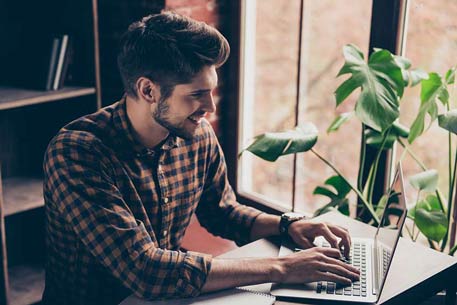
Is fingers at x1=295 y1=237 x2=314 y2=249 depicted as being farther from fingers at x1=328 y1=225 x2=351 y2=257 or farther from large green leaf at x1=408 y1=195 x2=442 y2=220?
large green leaf at x1=408 y1=195 x2=442 y2=220

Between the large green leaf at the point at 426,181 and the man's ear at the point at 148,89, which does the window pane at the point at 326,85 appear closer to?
the large green leaf at the point at 426,181

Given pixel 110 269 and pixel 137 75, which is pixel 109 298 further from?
pixel 137 75

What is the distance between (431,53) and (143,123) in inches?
41.8

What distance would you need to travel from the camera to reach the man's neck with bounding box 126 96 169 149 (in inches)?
73.8

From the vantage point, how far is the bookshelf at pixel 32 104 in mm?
2559

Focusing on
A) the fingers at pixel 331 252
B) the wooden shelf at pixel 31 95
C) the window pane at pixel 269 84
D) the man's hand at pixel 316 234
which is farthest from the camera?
the window pane at pixel 269 84

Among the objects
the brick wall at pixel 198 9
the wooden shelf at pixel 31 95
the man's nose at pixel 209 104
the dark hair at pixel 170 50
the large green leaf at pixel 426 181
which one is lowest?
the large green leaf at pixel 426 181

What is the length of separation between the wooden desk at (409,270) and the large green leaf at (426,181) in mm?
208

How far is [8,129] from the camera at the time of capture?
2.75 m

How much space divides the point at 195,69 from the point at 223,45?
11cm

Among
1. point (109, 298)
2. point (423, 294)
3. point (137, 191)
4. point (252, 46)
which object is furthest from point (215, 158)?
point (252, 46)

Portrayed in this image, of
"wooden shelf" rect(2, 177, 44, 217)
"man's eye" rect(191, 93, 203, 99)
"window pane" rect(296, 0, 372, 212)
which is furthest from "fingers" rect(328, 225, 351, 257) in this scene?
"wooden shelf" rect(2, 177, 44, 217)

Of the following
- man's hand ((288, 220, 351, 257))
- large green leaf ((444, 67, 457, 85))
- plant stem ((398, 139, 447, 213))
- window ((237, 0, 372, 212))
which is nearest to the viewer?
man's hand ((288, 220, 351, 257))

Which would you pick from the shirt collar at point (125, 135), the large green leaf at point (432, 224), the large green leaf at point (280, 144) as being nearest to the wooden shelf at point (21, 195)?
the shirt collar at point (125, 135)
